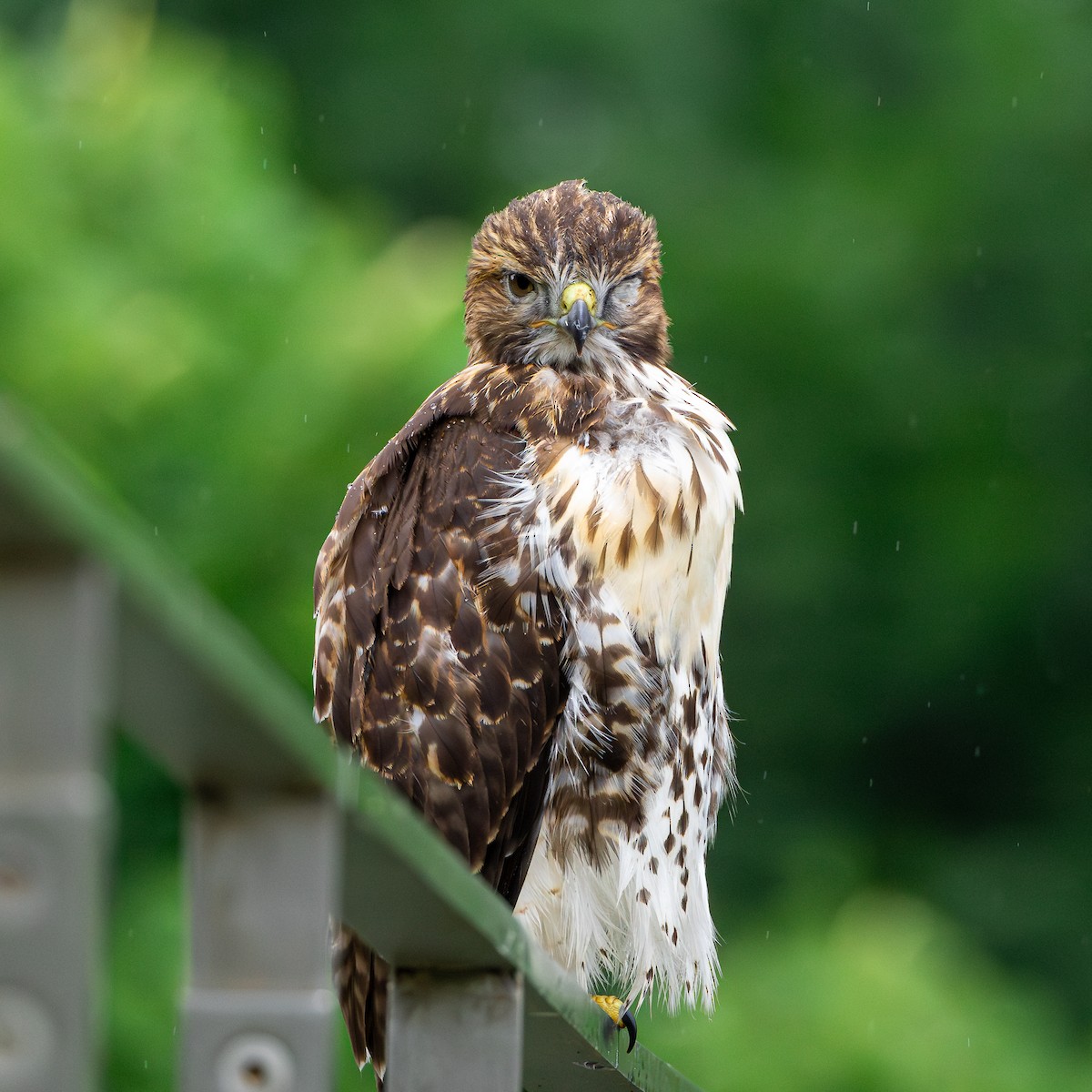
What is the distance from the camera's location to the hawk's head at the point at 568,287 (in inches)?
140

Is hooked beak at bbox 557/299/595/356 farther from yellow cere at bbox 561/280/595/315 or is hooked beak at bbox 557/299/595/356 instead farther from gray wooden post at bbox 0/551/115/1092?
gray wooden post at bbox 0/551/115/1092

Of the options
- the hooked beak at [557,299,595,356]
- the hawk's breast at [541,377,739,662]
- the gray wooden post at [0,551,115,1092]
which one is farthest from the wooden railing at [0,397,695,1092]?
the hooked beak at [557,299,595,356]

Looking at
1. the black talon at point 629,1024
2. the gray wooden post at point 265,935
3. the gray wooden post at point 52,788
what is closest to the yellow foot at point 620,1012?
the black talon at point 629,1024

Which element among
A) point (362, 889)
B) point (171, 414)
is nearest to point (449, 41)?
point (171, 414)

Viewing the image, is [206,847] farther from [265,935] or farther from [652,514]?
[652,514]

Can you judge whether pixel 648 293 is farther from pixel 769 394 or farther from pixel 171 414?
pixel 769 394

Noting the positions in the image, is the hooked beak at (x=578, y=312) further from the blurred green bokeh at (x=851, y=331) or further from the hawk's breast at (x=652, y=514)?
the blurred green bokeh at (x=851, y=331)

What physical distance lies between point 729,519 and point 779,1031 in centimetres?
521

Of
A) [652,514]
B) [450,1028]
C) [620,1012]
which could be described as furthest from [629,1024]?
[450,1028]

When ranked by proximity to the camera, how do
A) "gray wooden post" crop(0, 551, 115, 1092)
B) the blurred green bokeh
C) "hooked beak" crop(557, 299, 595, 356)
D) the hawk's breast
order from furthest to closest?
the blurred green bokeh, "hooked beak" crop(557, 299, 595, 356), the hawk's breast, "gray wooden post" crop(0, 551, 115, 1092)

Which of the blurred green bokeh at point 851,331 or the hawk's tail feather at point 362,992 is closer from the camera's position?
the hawk's tail feather at point 362,992

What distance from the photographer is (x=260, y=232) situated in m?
7.88

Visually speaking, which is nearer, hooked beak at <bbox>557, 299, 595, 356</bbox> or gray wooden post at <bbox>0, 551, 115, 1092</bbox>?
gray wooden post at <bbox>0, 551, 115, 1092</bbox>

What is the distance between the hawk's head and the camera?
357 cm
